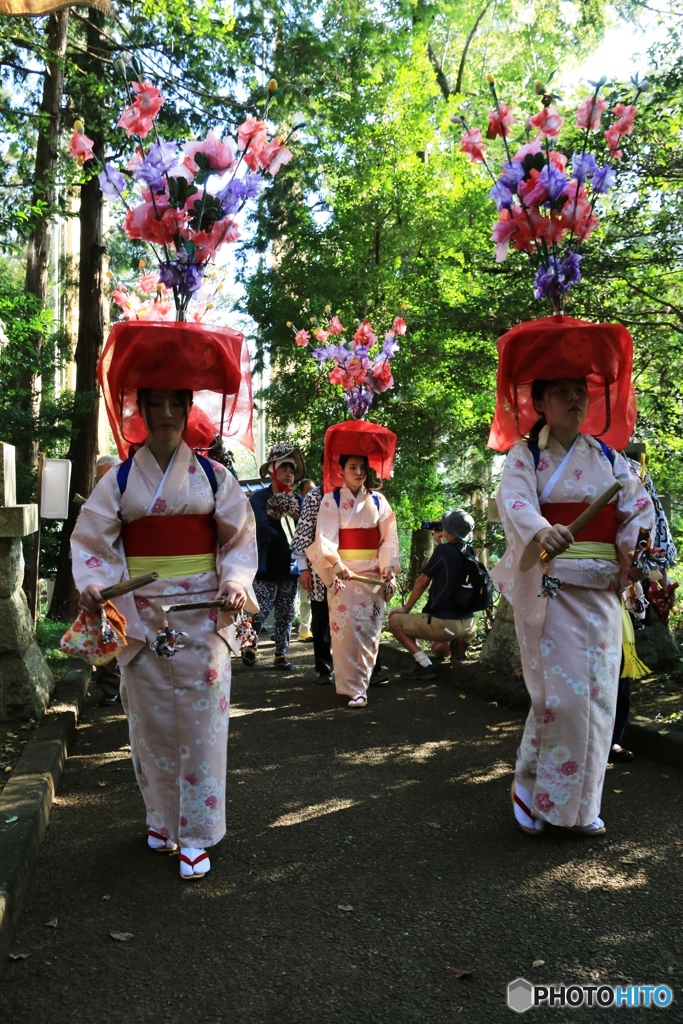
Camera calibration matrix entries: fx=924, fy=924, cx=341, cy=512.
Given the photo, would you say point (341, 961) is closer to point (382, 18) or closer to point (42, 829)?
point (42, 829)

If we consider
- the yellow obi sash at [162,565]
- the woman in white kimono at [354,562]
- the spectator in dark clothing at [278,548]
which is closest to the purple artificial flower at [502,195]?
the yellow obi sash at [162,565]

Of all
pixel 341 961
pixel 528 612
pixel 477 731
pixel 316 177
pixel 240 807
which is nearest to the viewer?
pixel 341 961

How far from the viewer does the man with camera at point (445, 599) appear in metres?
8.20

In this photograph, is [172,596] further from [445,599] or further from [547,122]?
[445,599]

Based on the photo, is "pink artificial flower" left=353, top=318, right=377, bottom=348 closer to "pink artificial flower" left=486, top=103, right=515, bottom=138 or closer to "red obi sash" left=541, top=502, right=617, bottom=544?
"pink artificial flower" left=486, top=103, right=515, bottom=138

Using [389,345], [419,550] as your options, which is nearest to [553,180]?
[389,345]

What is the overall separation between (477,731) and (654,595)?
1648mm

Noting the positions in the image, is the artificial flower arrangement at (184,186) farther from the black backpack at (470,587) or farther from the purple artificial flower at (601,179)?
the black backpack at (470,587)

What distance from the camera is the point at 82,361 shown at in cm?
1338

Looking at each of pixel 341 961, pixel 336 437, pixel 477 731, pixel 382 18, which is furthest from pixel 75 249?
pixel 341 961

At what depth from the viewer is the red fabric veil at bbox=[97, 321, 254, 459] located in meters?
4.08

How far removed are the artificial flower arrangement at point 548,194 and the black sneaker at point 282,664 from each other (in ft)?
18.7

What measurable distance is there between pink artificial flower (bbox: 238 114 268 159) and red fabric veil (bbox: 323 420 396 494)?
357 centimetres

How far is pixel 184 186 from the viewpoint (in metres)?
4.33
